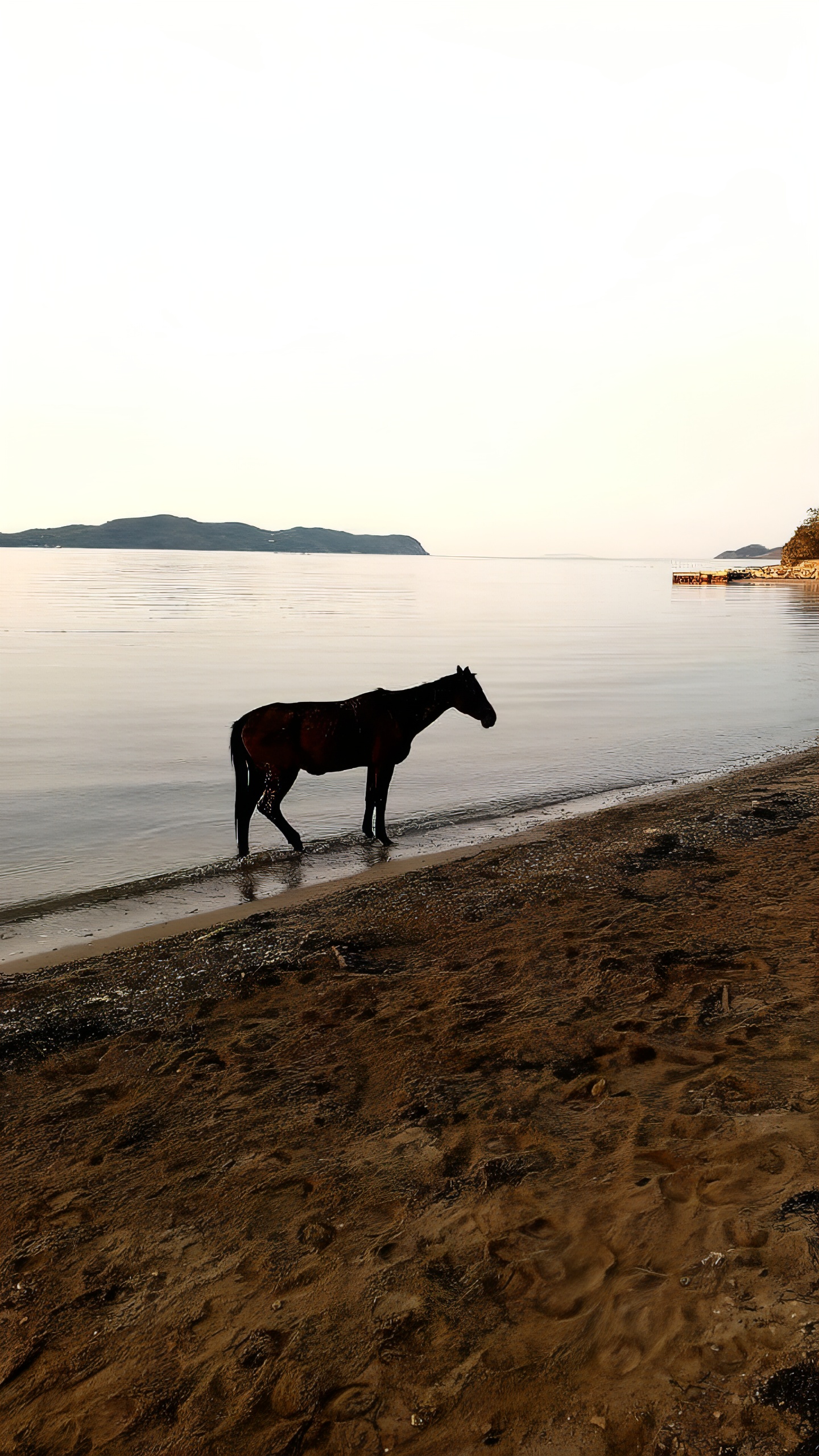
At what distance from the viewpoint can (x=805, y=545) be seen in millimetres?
123875

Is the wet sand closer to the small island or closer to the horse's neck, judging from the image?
the horse's neck

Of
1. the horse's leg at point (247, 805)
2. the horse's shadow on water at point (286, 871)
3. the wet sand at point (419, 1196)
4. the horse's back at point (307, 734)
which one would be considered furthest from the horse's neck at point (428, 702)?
the wet sand at point (419, 1196)

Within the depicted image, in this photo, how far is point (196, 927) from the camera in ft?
25.2

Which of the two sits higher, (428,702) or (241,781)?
(428,702)

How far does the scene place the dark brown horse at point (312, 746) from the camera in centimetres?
992

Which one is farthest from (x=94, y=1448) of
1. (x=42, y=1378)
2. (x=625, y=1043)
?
(x=625, y=1043)

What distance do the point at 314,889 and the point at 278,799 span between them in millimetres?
1587

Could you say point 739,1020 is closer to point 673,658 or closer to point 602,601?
point 673,658

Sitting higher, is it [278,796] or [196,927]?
[278,796]

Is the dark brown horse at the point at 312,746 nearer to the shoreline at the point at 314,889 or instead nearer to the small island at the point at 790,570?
the shoreline at the point at 314,889

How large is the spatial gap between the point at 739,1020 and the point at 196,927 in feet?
15.5

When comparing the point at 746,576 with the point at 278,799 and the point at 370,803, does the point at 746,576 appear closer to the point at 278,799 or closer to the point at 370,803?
the point at 370,803

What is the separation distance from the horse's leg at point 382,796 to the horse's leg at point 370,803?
0.05 meters

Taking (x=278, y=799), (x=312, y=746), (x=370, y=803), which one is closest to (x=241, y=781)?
(x=278, y=799)
